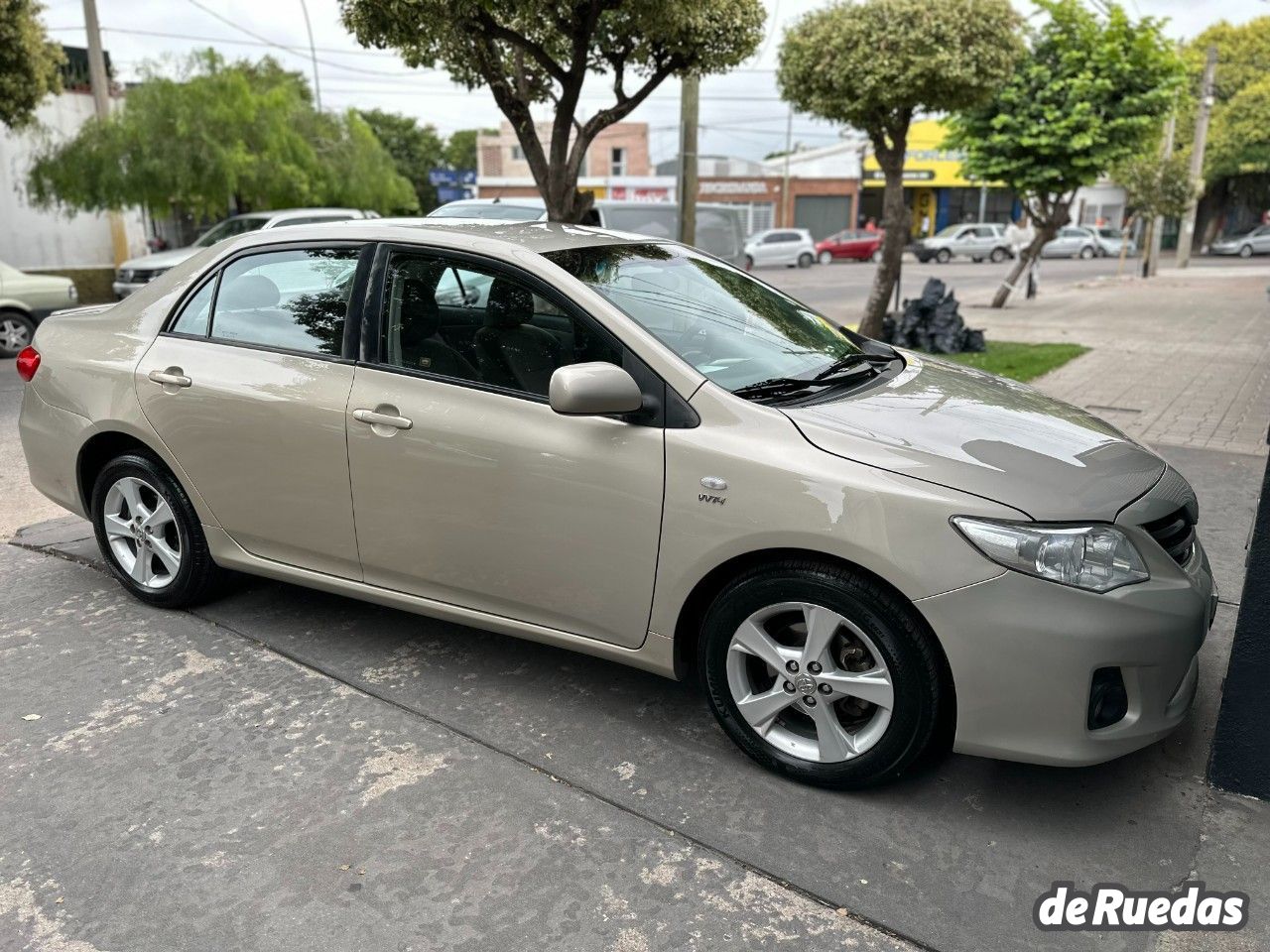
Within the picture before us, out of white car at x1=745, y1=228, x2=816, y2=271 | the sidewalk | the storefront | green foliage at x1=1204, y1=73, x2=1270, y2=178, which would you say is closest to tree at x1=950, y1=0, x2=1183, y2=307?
the sidewalk

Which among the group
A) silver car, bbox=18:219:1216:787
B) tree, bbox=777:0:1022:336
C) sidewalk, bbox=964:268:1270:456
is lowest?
sidewalk, bbox=964:268:1270:456

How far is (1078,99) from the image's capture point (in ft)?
50.2

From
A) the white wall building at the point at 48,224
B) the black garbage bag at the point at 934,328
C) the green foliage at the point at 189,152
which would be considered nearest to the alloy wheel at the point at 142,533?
the black garbage bag at the point at 934,328

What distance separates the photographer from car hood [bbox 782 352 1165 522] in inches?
113

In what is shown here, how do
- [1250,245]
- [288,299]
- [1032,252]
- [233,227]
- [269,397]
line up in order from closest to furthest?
[269,397] → [288,299] → [233,227] → [1032,252] → [1250,245]

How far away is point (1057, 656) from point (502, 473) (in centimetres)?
172

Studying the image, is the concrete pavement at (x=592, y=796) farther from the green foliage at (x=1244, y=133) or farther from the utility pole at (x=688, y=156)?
the green foliage at (x=1244, y=133)

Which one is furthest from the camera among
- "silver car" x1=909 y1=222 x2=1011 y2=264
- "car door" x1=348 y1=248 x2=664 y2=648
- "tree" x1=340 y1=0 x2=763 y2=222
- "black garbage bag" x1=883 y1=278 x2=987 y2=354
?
"silver car" x1=909 y1=222 x2=1011 y2=264

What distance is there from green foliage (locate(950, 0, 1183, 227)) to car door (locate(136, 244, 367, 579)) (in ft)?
42.4

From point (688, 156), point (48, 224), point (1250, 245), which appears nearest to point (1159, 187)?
point (1250, 245)

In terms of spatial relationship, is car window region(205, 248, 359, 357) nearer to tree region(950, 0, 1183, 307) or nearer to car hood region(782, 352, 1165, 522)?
car hood region(782, 352, 1165, 522)

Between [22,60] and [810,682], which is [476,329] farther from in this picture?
[22,60]

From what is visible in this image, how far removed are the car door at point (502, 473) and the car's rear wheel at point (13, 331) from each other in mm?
11305

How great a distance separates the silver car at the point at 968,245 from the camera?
138ft
